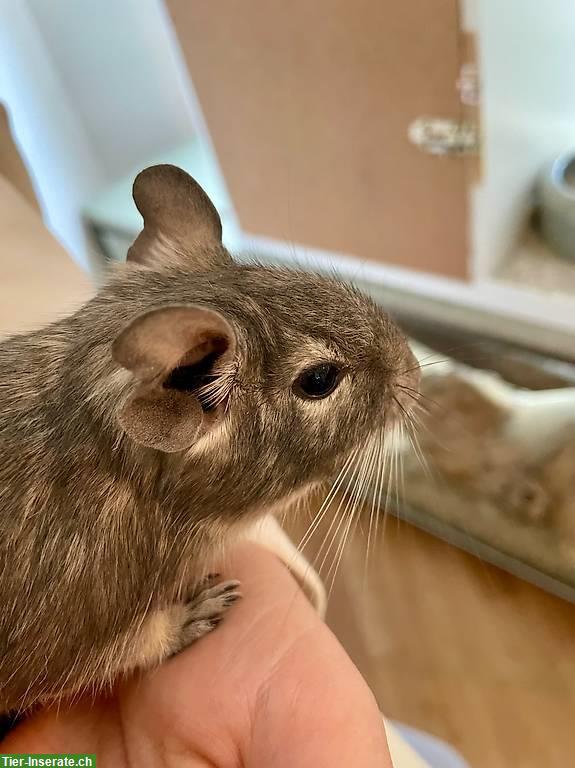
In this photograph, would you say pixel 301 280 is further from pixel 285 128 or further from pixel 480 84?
pixel 285 128

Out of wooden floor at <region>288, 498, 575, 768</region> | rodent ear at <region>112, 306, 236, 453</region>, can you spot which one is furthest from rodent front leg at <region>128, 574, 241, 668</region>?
wooden floor at <region>288, 498, 575, 768</region>

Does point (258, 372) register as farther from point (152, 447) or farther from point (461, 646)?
point (461, 646)

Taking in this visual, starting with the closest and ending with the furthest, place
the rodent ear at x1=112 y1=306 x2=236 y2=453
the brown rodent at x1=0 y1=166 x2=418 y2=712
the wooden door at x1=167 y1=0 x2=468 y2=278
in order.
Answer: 1. the rodent ear at x1=112 y1=306 x2=236 y2=453
2. the brown rodent at x1=0 y1=166 x2=418 y2=712
3. the wooden door at x1=167 y1=0 x2=468 y2=278

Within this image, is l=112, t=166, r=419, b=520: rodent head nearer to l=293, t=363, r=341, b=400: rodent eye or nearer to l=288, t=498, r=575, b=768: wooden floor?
l=293, t=363, r=341, b=400: rodent eye

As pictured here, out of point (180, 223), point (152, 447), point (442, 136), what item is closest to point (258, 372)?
point (152, 447)

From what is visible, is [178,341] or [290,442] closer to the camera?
[178,341]

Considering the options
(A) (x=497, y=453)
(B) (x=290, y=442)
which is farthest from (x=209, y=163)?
(B) (x=290, y=442)

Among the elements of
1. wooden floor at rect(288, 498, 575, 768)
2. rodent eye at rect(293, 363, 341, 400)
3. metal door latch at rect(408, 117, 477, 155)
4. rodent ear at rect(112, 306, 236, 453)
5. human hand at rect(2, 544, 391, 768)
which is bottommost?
wooden floor at rect(288, 498, 575, 768)
